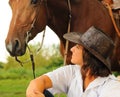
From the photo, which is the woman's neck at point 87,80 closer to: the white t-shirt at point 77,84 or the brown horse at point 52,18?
the white t-shirt at point 77,84

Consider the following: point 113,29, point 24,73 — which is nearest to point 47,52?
point 24,73

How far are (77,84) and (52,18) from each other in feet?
7.09

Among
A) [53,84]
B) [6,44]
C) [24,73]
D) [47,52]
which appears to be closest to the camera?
[53,84]

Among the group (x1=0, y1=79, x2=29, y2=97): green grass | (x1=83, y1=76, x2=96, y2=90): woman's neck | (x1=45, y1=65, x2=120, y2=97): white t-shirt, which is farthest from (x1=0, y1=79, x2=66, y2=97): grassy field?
(x1=83, y1=76, x2=96, y2=90): woman's neck

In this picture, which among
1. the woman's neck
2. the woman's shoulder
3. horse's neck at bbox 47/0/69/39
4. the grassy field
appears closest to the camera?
the woman's shoulder

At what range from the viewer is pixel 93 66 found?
326 centimetres

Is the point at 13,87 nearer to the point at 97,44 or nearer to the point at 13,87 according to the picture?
the point at 13,87

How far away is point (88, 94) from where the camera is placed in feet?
10.7

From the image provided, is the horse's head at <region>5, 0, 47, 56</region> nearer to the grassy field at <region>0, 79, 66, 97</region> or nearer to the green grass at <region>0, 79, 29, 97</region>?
the grassy field at <region>0, 79, 66, 97</region>

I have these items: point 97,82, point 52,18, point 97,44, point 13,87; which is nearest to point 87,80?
point 97,82

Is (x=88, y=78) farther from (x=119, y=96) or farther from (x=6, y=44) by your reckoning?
(x=6, y=44)

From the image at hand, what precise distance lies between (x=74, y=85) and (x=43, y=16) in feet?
6.88

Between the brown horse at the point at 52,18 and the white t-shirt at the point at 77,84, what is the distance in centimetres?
180

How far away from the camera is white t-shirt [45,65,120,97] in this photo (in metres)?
3.22
